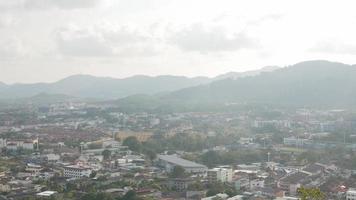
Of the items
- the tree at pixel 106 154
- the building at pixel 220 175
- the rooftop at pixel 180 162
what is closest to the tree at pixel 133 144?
the tree at pixel 106 154

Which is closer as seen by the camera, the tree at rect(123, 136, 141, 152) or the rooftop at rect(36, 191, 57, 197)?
the rooftop at rect(36, 191, 57, 197)

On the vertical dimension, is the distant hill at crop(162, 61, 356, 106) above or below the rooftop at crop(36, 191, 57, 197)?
above

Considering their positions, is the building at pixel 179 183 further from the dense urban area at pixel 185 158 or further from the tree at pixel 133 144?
the tree at pixel 133 144

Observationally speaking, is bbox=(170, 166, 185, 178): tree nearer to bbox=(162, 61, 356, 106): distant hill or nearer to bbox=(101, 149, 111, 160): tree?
bbox=(101, 149, 111, 160): tree

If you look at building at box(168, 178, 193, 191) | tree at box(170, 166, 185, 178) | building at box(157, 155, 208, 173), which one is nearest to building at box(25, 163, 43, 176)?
building at box(157, 155, 208, 173)

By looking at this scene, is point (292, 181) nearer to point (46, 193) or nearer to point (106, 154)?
point (46, 193)

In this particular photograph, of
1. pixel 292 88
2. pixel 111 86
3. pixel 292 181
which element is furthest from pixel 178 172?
pixel 111 86

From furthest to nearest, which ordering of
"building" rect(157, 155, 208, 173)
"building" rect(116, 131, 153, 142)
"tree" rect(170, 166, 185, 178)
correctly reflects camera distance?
"building" rect(116, 131, 153, 142) → "building" rect(157, 155, 208, 173) → "tree" rect(170, 166, 185, 178)
